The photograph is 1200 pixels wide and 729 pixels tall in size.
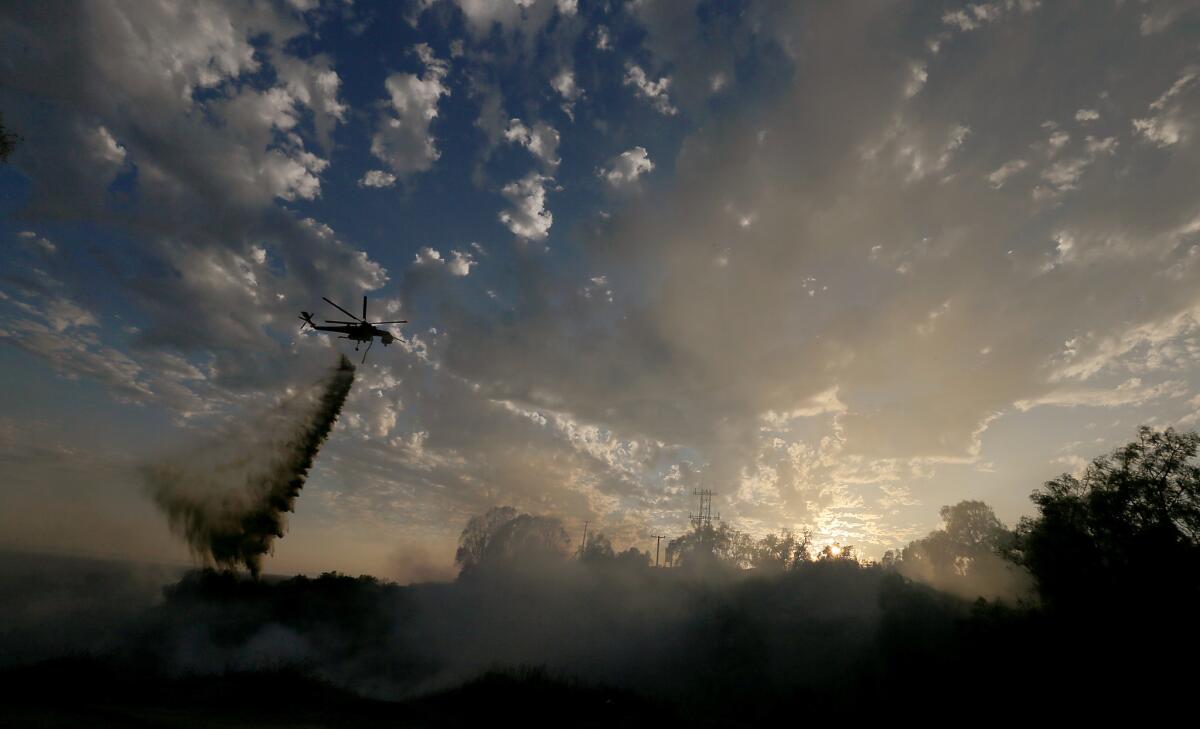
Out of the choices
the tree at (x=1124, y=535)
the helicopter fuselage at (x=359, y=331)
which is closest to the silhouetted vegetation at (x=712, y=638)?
the tree at (x=1124, y=535)

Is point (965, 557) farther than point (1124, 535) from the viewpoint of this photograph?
Yes

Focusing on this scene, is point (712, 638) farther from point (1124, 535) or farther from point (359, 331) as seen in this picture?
point (359, 331)

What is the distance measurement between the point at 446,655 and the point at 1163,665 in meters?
80.1

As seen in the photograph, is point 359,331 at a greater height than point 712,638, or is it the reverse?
point 359,331

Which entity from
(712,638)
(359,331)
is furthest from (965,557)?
(359,331)

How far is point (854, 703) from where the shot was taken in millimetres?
60750

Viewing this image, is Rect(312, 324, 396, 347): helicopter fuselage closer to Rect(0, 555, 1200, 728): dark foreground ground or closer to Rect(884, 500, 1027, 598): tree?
Rect(0, 555, 1200, 728): dark foreground ground

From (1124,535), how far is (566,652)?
72.0m

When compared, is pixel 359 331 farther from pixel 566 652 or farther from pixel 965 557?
pixel 965 557

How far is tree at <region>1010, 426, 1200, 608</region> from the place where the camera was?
35656 millimetres

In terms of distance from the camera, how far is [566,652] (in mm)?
82500

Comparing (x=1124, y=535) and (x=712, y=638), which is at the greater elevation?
(x=1124, y=535)

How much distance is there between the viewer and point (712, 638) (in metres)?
83.9

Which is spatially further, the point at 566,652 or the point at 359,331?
the point at 566,652
